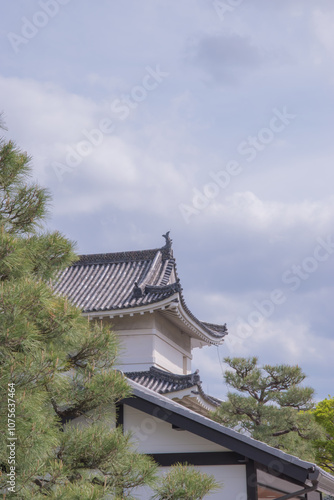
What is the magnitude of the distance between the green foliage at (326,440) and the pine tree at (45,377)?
1731 centimetres

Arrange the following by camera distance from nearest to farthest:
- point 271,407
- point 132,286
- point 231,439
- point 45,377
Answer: point 45,377
point 231,439
point 271,407
point 132,286

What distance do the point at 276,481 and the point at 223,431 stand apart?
6.68 feet

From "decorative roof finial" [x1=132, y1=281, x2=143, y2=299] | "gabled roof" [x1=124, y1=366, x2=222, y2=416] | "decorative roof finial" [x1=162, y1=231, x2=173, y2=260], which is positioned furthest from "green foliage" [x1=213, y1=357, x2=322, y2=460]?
"decorative roof finial" [x1=162, y1=231, x2=173, y2=260]

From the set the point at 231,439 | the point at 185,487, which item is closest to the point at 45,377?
the point at 185,487

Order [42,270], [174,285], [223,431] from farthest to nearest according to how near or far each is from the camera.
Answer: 1. [174,285]
2. [223,431]
3. [42,270]

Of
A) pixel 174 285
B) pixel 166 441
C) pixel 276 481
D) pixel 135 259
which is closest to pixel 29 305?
pixel 166 441

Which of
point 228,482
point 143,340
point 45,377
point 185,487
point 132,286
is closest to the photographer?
point 45,377

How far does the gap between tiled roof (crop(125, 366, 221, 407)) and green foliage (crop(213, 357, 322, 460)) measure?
1273mm

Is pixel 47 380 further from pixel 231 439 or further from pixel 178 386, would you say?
pixel 178 386

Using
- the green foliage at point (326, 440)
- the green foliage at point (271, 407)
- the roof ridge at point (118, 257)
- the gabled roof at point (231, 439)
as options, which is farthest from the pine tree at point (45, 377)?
the green foliage at point (326, 440)

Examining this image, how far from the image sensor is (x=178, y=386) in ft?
59.9

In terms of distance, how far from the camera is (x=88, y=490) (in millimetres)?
6219

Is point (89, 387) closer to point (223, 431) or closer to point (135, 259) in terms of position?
point (223, 431)

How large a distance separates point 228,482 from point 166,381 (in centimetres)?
958
